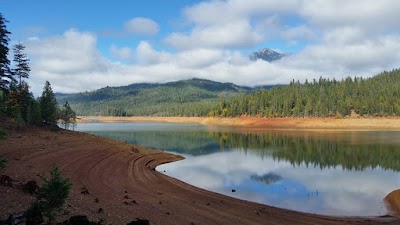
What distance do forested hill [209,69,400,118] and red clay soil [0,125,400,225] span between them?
428 feet

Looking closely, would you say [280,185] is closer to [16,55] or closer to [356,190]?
[356,190]

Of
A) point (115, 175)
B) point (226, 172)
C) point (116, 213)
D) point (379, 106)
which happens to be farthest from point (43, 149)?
point (379, 106)

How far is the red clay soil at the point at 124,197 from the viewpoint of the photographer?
1745 centimetres

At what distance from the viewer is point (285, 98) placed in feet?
563

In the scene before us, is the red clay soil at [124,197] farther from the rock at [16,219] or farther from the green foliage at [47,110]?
the green foliage at [47,110]

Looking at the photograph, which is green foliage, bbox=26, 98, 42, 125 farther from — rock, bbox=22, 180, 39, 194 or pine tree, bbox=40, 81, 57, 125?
rock, bbox=22, 180, 39, 194

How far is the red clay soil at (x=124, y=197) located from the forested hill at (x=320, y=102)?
131m

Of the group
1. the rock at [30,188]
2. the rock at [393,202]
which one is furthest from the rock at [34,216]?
the rock at [393,202]

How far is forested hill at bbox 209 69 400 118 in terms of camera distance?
153 metres

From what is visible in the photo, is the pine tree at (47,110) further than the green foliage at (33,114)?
Yes

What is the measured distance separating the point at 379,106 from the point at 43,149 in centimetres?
14446

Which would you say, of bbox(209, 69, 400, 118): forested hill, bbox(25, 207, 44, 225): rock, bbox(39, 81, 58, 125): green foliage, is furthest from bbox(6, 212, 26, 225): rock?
bbox(209, 69, 400, 118): forested hill

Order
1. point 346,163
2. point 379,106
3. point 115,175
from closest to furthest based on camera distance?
point 115,175, point 346,163, point 379,106

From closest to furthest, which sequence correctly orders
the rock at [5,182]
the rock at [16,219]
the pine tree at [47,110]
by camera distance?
the rock at [16,219] < the rock at [5,182] < the pine tree at [47,110]
